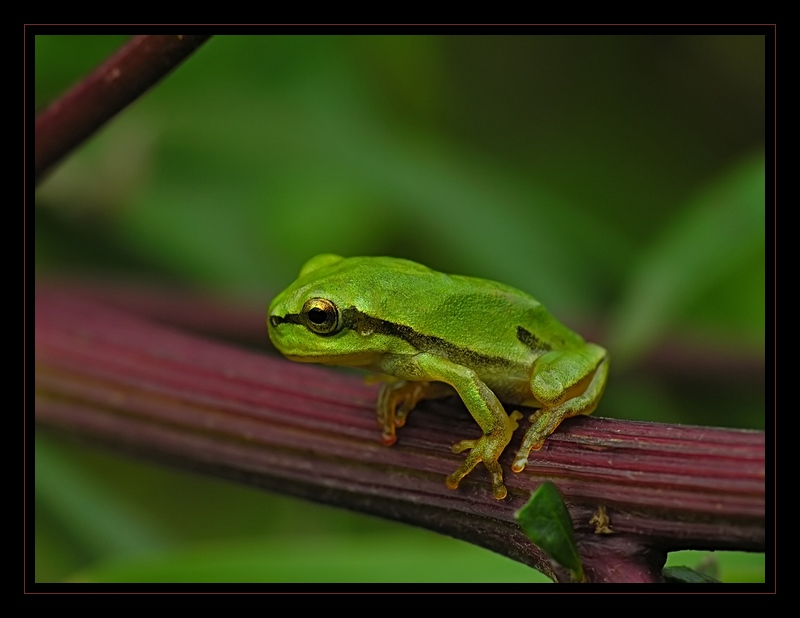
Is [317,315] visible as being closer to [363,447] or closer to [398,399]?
[398,399]

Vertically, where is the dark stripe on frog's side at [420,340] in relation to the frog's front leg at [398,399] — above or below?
above

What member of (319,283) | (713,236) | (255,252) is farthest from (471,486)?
(255,252)

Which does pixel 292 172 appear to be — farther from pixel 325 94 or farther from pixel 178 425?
pixel 178 425

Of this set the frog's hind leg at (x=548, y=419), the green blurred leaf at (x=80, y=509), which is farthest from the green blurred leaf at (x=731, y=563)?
the green blurred leaf at (x=80, y=509)

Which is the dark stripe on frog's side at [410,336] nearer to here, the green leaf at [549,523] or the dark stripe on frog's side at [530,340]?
the dark stripe on frog's side at [530,340]

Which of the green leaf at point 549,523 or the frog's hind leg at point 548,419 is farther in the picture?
the frog's hind leg at point 548,419

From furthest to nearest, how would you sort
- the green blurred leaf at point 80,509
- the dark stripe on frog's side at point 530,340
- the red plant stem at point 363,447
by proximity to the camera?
1. the green blurred leaf at point 80,509
2. the dark stripe on frog's side at point 530,340
3. the red plant stem at point 363,447

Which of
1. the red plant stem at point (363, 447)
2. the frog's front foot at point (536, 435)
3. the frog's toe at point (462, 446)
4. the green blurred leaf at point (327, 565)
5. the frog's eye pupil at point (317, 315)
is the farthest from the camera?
the green blurred leaf at point (327, 565)
